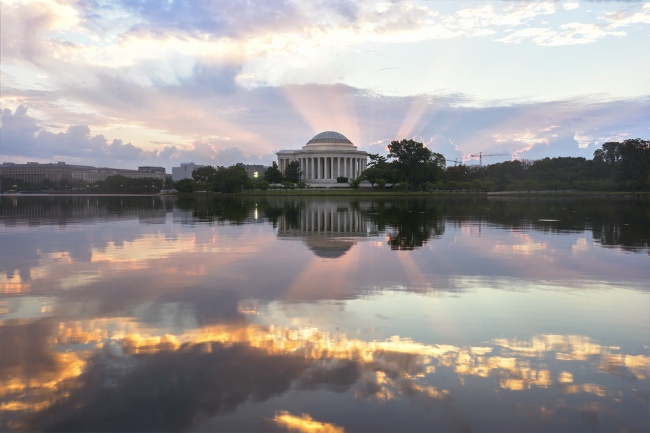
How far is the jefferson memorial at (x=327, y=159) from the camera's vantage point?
161 meters

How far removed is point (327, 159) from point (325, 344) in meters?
154

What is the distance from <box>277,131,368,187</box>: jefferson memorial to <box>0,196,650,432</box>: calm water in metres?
142

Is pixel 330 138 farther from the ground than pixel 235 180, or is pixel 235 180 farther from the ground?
pixel 330 138

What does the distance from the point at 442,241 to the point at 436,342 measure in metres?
15.9

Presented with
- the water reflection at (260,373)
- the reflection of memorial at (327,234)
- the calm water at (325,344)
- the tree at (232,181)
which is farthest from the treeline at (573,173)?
the water reflection at (260,373)

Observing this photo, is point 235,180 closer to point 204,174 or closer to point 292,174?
point 292,174

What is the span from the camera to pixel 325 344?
29.6 feet

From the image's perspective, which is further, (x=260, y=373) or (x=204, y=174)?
(x=204, y=174)

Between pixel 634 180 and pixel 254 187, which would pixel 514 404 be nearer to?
pixel 254 187

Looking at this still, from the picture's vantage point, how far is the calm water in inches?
257

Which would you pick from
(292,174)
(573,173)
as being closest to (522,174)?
(573,173)

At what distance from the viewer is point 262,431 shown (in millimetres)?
6137

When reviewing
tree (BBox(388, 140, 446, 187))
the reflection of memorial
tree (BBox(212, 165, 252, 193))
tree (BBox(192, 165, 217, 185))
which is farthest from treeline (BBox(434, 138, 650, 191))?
the reflection of memorial

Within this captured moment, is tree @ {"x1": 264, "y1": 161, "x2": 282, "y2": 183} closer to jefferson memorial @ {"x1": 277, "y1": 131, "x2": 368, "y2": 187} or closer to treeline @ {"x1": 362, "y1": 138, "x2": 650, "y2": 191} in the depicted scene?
jefferson memorial @ {"x1": 277, "y1": 131, "x2": 368, "y2": 187}
